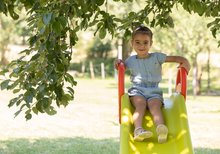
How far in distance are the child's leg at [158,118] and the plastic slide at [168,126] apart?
0.10 m

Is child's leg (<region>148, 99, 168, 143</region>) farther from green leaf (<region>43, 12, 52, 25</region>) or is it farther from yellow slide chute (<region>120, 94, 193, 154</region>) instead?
green leaf (<region>43, 12, 52, 25</region>)

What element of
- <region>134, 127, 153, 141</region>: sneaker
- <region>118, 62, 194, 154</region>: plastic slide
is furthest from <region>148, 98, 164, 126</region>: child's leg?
<region>134, 127, 153, 141</region>: sneaker

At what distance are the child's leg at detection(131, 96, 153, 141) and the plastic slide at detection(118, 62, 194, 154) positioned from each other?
7 cm

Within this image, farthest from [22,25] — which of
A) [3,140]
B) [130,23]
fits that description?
[130,23]

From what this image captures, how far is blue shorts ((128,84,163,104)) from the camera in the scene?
5102 mm

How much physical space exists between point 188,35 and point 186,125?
2012 centimetres

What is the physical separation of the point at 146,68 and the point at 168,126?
613mm

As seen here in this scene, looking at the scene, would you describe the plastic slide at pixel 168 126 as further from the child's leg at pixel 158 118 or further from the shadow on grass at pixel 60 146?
the shadow on grass at pixel 60 146

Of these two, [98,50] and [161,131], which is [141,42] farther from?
[98,50]

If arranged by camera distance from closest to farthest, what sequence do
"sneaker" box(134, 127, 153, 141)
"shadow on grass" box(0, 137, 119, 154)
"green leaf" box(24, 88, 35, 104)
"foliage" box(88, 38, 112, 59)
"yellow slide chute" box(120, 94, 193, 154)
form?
"green leaf" box(24, 88, 35, 104) < "sneaker" box(134, 127, 153, 141) < "yellow slide chute" box(120, 94, 193, 154) < "shadow on grass" box(0, 137, 119, 154) < "foliage" box(88, 38, 112, 59)

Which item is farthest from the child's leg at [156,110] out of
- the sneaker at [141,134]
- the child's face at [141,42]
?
the child's face at [141,42]

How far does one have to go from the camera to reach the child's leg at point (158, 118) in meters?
4.84

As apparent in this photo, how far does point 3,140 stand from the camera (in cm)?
1127

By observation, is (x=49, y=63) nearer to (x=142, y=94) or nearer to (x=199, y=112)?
(x=142, y=94)
